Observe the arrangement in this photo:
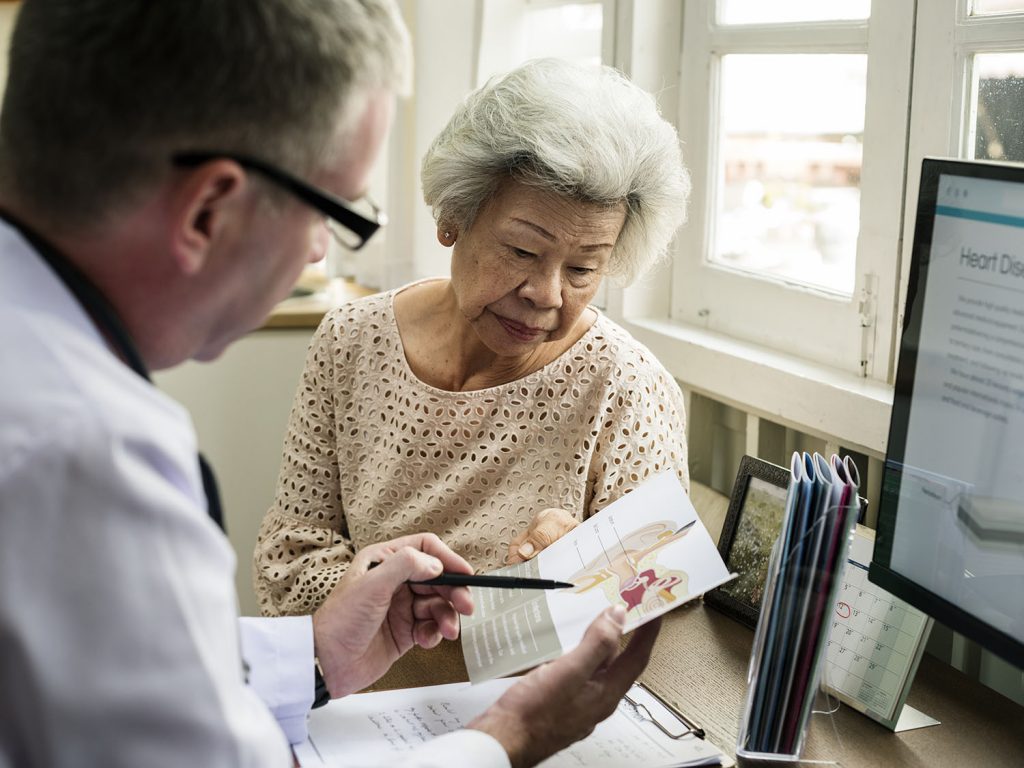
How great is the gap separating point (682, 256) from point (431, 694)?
4.20 ft

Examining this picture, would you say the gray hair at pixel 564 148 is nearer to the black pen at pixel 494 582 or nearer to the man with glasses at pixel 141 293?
the black pen at pixel 494 582

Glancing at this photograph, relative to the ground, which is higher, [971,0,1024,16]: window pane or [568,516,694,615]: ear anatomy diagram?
[971,0,1024,16]: window pane

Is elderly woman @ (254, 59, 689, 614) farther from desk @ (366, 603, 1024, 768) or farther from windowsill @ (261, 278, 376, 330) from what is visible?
windowsill @ (261, 278, 376, 330)

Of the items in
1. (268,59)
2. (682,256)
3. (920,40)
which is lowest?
(682,256)

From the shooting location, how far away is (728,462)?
2.04 m

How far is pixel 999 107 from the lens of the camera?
1489 mm

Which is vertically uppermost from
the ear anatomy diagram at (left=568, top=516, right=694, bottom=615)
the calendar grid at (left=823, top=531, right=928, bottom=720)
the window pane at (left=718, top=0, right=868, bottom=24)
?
the window pane at (left=718, top=0, right=868, bottom=24)

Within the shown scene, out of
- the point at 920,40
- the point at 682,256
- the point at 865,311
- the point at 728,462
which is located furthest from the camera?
the point at 682,256

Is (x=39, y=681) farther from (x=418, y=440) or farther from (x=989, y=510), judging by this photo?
(x=418, y=440)

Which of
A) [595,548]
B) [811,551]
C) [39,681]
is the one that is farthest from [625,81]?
[39,681]

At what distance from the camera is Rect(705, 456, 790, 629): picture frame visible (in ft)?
4.43

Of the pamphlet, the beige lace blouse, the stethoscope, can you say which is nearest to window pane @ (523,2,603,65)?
the beige lace blouse

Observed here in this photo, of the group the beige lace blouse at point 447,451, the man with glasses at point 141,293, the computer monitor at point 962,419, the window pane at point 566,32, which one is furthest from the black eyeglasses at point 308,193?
the window pane at point 566,32

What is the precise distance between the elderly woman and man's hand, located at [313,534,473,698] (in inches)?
9.9
